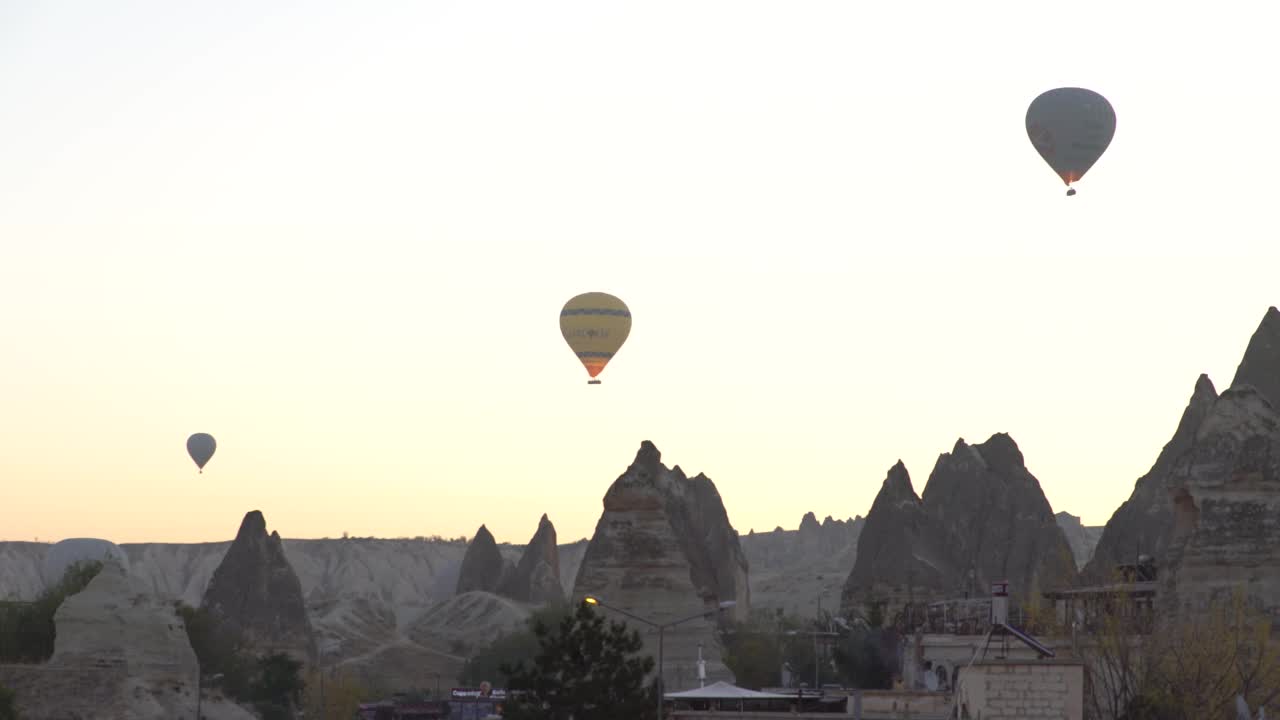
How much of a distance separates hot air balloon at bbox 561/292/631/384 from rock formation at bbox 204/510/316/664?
69.0 metres

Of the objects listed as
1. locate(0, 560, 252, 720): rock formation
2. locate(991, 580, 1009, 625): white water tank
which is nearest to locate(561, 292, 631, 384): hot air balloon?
locate(0, 560, 252, 720): rock formation

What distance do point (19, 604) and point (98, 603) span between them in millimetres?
16318

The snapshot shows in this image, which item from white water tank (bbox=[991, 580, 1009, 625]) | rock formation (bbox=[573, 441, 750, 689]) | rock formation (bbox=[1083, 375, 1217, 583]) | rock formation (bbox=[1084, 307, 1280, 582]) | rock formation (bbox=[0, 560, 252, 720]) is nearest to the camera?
white water tank (bbox=[991, 580, 1009, 625])

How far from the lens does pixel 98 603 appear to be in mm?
100562

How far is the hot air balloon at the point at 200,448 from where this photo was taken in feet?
558

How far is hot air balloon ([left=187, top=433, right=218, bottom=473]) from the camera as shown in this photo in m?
170

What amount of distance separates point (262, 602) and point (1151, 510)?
73033 mm

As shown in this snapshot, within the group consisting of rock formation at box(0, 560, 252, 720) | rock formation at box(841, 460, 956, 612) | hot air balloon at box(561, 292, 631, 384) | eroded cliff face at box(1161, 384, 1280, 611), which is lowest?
rock formation at box(0, 560, 252, 720)

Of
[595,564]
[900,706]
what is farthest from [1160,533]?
[900,706]

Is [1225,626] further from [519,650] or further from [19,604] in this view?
[519,650]

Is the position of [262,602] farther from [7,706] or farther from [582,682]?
[582,682]

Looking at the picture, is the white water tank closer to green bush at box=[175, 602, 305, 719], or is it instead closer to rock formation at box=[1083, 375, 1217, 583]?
green bush at box=[175, 602, 305, 719]

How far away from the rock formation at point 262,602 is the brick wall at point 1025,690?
138 meters

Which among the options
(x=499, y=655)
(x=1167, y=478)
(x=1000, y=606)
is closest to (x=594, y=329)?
(x=499, y=655)
